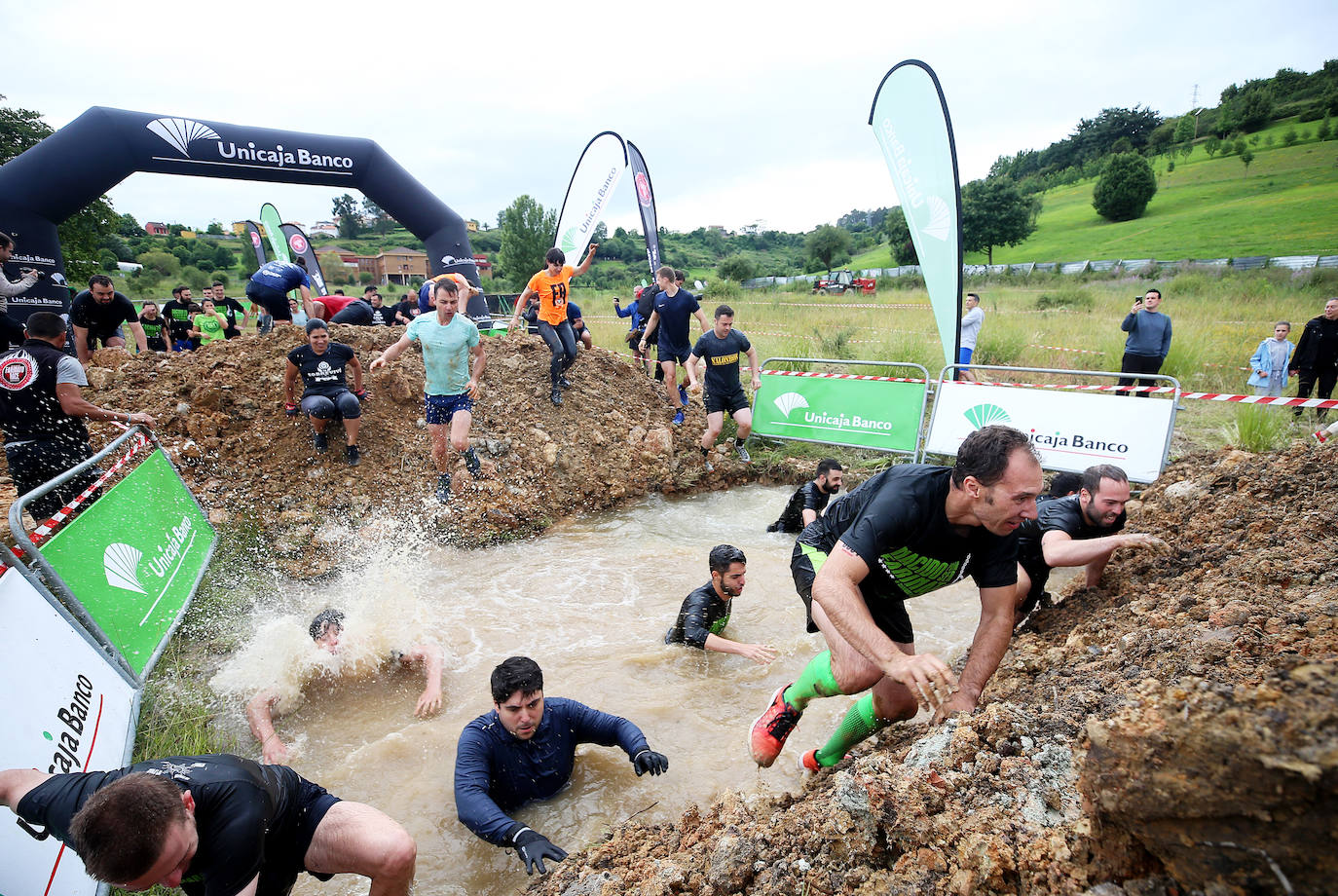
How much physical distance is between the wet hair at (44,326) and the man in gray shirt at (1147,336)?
36.7 feet

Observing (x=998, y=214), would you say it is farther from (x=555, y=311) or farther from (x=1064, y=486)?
(x=1064, y=486)

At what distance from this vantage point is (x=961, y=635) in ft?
16.0

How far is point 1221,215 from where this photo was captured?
39500 millimetres

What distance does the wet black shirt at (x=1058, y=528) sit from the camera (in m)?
3.78

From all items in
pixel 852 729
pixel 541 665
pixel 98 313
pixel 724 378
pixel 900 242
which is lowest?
pixel 541 665

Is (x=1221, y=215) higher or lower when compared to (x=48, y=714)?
higher

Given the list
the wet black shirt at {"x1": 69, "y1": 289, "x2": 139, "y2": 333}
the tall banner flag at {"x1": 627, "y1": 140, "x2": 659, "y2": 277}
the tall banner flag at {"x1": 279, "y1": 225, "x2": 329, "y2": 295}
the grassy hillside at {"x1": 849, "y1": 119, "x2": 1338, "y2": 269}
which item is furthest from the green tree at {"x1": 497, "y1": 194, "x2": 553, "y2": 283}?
the wet black shirt at {"x1": 69, "y1": 289, "x2": 139, "y2": 333}

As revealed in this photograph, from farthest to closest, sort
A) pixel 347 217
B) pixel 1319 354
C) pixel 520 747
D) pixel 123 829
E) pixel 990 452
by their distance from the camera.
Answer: pixel 347 217, pixel 1319 354, pixel 520 747, pixel 990 452, pixel 123 829

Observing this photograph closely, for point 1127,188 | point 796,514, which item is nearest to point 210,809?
point 796,514

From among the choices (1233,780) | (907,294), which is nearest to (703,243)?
(907,294)

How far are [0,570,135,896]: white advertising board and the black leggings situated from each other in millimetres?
5795

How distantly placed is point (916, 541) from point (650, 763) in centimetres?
168

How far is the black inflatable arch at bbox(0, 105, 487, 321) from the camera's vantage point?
7.60 metres

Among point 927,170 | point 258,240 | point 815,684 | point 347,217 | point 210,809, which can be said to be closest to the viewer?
point 210,809
